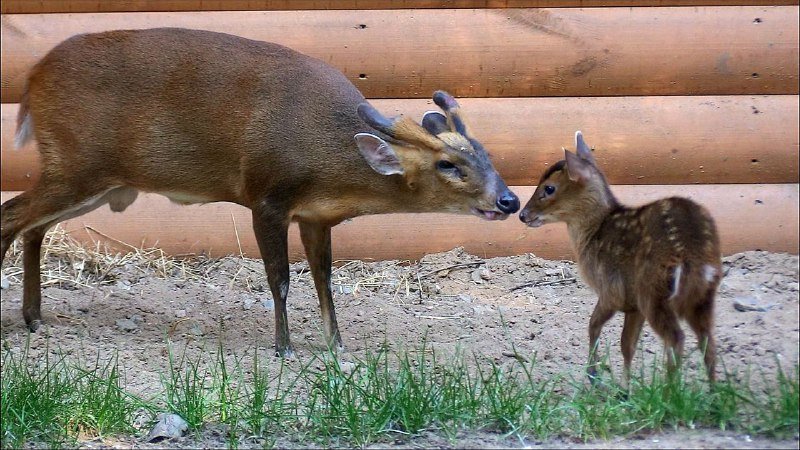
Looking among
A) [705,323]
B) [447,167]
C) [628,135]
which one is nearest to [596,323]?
[705,323]

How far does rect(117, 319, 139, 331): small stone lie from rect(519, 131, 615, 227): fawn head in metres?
2.64

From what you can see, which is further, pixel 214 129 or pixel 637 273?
pixel 214 129

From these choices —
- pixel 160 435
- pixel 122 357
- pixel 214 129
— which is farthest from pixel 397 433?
pixel 214 129

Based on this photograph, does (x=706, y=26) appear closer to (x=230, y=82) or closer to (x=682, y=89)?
(x=682, y=89)

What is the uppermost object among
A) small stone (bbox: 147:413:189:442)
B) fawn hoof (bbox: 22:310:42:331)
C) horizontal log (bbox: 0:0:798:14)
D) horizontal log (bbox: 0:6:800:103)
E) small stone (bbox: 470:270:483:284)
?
horizontal log (bbox: 0:0:798:14)

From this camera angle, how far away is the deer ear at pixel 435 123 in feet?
19.9

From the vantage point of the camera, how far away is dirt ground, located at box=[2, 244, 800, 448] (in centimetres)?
585

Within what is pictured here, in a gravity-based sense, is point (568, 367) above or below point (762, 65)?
below

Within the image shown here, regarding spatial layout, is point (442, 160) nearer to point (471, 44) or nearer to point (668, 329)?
point (471, 44)

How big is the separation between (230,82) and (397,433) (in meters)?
2.63

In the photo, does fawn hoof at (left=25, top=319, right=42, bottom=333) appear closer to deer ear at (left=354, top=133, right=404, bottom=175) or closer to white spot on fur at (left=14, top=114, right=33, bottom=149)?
white spot on fur at (left=14, top=114, right=33, bottom=149)

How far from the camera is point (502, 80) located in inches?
278

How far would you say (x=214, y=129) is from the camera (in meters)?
6.36

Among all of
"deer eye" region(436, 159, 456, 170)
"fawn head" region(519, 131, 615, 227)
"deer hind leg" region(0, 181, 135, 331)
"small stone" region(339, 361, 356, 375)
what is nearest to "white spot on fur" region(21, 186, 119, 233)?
"deer hind leg" region(0, 181, 135, 331)
